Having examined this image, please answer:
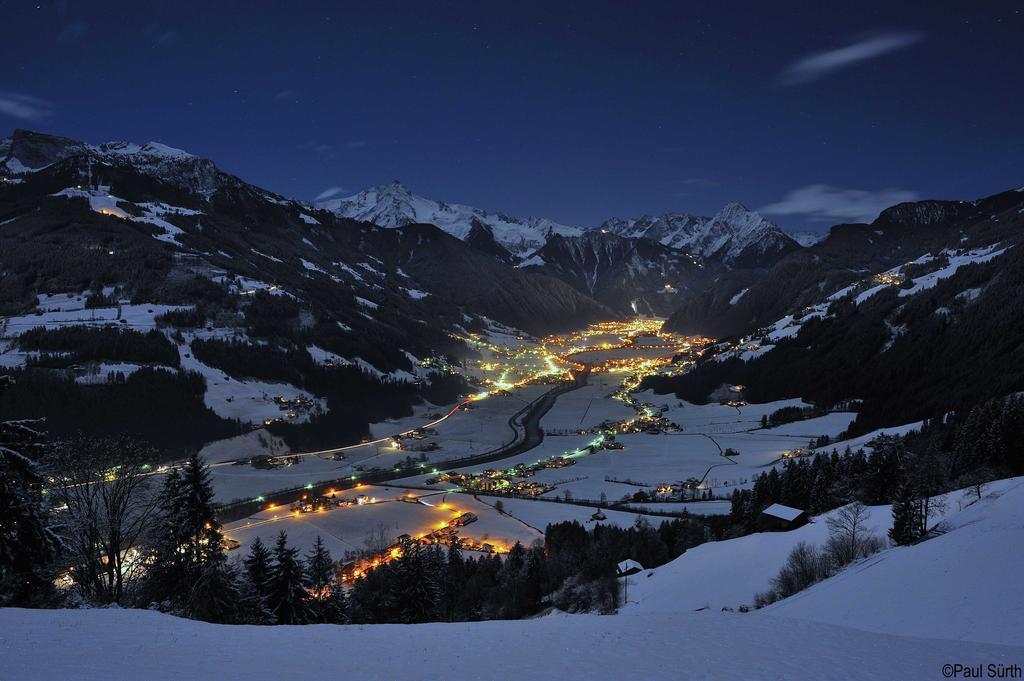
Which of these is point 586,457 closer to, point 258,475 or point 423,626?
point 258,475

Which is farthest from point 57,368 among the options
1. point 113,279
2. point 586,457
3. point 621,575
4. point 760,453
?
point 760,453

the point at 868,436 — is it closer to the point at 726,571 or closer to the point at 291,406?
the point at 726,571

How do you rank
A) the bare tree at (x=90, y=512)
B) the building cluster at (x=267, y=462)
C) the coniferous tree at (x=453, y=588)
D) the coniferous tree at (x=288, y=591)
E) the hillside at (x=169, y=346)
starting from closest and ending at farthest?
the bare tree at (x=90, y=512) < the coniferous tree at (x=288, y=591) < the coniferous tree at (x=453, y=588) < the hillside at (x=169, y=346) < the building cluster at (x=267, y=462)

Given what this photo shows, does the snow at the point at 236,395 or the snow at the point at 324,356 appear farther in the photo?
the snow at the point at 324,356

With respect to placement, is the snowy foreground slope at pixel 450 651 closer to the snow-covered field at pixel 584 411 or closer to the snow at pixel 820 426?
the snow at pixel 820 426

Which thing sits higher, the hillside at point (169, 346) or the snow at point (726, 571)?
the hillside at point (169, 346)

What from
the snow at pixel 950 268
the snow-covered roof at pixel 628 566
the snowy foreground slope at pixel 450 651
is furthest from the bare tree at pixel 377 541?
the snow at pixel 950 268

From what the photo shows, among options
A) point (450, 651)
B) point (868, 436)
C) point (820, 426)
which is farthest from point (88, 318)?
point (820, 426)
